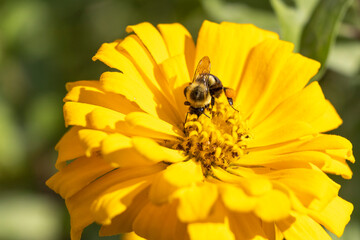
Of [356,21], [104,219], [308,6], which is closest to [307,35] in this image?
[308,6]

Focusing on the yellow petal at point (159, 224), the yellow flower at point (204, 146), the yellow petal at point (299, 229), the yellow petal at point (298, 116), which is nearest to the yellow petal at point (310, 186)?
the yellow flower at point (204, 146)

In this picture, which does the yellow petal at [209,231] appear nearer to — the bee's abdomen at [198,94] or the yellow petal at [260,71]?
the bee's abdomen at [198,94]

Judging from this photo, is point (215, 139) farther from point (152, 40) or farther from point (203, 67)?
point (152, 40)

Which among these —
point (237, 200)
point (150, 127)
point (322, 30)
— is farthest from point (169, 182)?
point (322, 30)

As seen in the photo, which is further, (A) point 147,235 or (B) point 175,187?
(A) point 147,235

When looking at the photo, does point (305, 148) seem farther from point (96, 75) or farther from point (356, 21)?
point (96, 75)

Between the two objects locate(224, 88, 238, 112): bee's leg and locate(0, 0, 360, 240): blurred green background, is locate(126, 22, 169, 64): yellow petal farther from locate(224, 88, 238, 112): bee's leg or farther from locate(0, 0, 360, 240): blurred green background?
locate(0, 0, 360, 240): blurred green background
